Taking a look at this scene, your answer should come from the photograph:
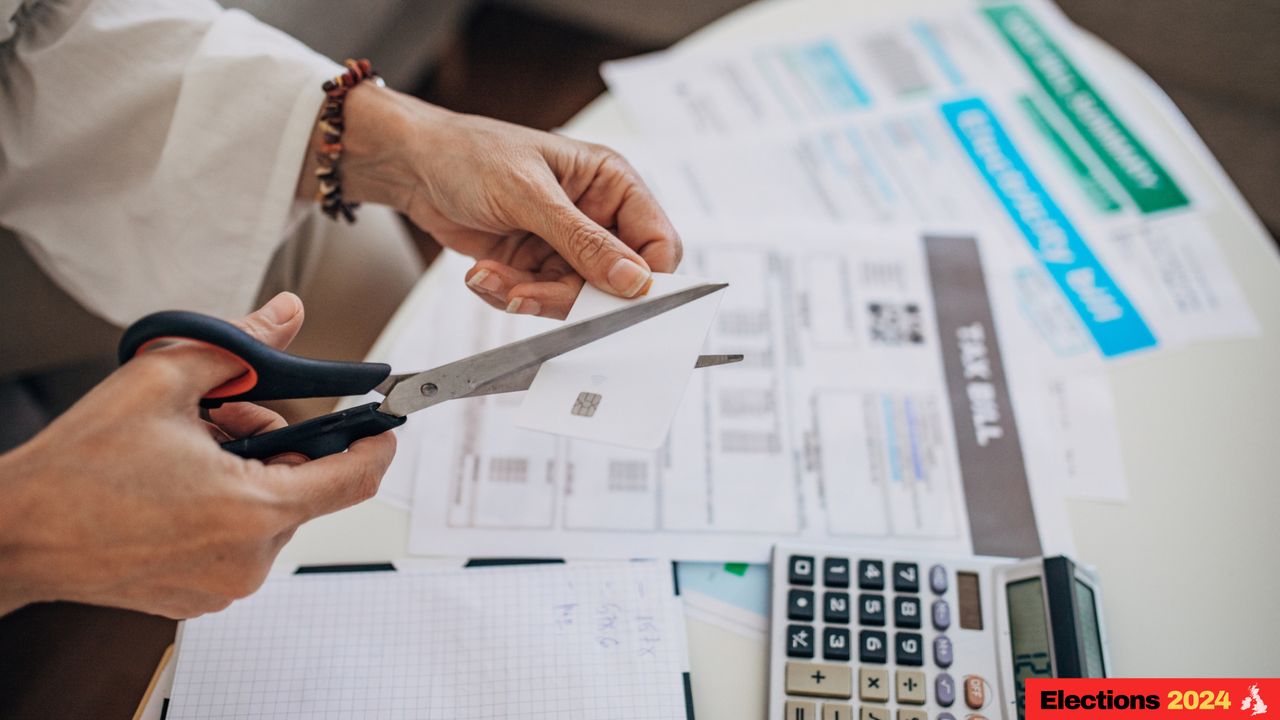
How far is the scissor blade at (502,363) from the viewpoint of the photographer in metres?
0.51

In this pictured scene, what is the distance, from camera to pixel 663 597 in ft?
1.88

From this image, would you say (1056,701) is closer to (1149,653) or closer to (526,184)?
(1149,653)

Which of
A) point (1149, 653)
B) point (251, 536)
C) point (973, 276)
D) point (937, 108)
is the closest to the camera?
point (251, 536)

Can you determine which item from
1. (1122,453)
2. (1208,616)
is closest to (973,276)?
(1122,453)

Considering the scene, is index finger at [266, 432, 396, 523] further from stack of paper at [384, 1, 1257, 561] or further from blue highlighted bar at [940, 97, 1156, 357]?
blue highlighted bar at [940, 97, 1156, 357]

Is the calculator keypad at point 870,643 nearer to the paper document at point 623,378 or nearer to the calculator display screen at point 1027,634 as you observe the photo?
the calculator display screen at point 1027,634

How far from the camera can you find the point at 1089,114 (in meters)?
0.88

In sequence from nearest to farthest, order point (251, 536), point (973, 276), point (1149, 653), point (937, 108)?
point (251, 536)
point (1149, 653)
point (973, 276)
point (937, 108)

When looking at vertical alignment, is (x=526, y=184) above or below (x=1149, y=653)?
above

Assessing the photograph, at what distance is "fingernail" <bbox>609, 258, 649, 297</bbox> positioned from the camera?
55 centimetres

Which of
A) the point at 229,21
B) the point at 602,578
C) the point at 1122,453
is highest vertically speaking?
the point at 229,21

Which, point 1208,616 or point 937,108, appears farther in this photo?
point 937,108

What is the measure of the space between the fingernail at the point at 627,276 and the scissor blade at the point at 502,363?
1 centimetres

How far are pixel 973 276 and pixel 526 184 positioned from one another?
0.41 metres
